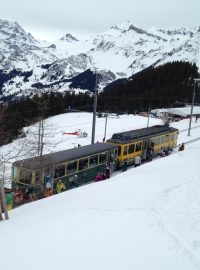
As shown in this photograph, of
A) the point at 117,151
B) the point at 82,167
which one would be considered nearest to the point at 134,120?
the point at 117,151

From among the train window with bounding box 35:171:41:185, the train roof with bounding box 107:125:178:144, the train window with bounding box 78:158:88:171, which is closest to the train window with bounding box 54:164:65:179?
the train window with bounding box 35:171:41:185

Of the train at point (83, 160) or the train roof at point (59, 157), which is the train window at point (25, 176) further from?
the train roof at point (59, 157)

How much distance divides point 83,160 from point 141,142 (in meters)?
8.93

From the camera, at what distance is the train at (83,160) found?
2362 cm

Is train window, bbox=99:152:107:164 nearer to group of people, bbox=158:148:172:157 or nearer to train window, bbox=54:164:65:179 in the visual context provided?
train window, bbox=54:164:65:179

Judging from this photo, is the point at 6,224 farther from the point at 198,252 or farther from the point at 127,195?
the point at 198,252

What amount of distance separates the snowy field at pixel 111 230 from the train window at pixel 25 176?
14.0 feet

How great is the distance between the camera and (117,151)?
104 feet

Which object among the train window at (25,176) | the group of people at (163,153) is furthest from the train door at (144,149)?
the train window at (25,176)

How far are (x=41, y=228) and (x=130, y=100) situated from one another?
91.7 metres

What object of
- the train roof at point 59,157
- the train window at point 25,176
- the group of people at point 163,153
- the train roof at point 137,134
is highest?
the train roof at point 137,134

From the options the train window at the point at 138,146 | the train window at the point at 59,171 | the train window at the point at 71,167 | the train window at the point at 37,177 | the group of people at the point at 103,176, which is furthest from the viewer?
the train window at the point at 138,146

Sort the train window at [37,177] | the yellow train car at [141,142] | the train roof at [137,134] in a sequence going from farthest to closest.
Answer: the train roof at [137,134] < the yellow train car at [141,142] < the train window at [37,177]

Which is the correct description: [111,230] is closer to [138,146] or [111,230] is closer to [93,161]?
[93,161]
